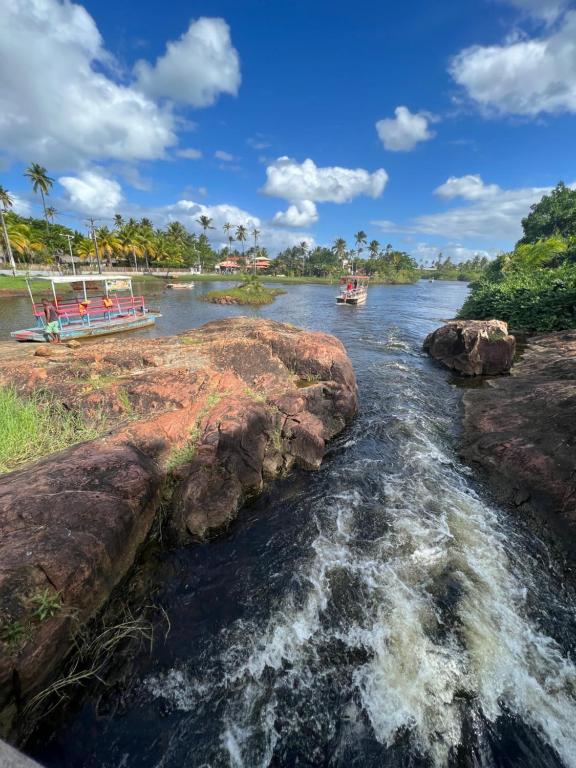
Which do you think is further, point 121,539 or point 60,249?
point 60,249

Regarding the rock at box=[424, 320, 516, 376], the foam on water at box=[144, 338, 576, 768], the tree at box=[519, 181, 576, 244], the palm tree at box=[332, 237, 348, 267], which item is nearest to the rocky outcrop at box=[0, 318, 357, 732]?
the foam on water at box=[144, 338, 576, 768]

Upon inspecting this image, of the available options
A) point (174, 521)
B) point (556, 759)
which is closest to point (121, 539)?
point (174, 521)

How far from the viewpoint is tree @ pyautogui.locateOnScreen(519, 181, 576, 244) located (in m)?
47.4

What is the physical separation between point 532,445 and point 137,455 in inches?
353

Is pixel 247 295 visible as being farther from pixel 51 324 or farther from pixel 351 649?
pixel 351 649

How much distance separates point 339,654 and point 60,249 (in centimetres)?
8188

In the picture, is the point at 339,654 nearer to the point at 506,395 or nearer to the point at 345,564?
the point at 345,564

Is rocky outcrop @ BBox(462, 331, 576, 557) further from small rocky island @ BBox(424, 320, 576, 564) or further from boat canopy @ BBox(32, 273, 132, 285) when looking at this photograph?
boat canopy @ BBox(32, 273, 132, 285)

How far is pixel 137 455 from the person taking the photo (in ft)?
20.8

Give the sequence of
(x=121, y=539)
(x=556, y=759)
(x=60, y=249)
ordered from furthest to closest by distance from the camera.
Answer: (x=60, y=249)
(x=121, y=539)
(x=556, y=759)

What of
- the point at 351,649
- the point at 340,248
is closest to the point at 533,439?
the point at 351,649

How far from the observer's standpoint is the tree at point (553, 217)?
47438mm

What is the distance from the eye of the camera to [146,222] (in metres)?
85.1

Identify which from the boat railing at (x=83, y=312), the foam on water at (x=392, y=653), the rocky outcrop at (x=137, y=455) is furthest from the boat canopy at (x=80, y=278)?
the foam on water at (x=392, y=653)
